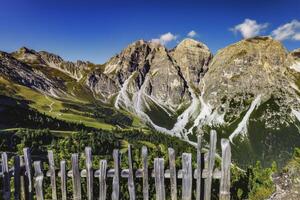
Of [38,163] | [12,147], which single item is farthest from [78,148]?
[38,163]

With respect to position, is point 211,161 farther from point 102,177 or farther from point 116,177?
point 102,177

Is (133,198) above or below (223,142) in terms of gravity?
below

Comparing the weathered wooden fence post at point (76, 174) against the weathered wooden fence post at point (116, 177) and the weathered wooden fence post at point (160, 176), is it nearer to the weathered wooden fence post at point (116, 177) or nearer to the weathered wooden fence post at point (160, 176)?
the weathered wooden fence post at point (116, 177)

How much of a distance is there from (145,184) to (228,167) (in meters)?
2.78

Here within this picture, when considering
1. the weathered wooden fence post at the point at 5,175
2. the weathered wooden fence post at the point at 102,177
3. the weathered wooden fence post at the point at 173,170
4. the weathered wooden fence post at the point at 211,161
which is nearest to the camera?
the weathered wooden fence post at the point at 211,161

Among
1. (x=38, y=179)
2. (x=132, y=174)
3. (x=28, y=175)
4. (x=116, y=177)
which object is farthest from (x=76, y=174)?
(x=28, y=175)

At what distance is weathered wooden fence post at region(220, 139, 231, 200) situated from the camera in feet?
39.3

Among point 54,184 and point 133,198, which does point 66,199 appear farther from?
point 133,198

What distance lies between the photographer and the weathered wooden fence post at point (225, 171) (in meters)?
12.0

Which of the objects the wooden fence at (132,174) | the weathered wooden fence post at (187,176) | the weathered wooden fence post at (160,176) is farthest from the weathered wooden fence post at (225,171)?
the weathered wooden fence post at (160,176)

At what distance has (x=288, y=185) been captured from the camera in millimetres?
12766

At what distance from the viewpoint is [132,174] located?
1302 centimetres

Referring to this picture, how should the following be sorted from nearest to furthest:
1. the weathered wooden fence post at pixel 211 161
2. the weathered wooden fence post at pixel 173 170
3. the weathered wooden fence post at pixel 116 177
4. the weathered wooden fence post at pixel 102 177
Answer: the weathered wooden fence post at pixel 211 161
the weathered wooden fence post at pixel 173 170
the weathered wooden fence post at pixel 116 177
the weathered wooden fence post at pixel 102 177

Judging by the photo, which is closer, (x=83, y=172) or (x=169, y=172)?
(x=169, y=172)
